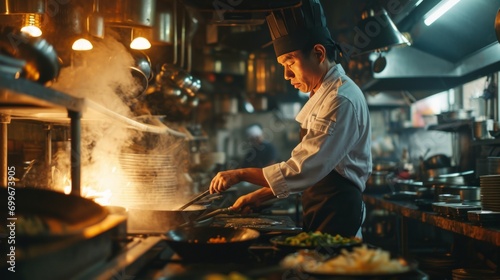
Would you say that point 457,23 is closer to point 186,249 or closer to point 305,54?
point 305,54

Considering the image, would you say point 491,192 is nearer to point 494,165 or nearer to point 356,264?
point 494,165

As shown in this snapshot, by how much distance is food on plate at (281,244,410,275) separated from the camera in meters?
1.89

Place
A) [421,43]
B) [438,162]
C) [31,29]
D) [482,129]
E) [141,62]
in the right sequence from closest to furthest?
[31,29], [141,62], [482,129], [438,162], [421,43]

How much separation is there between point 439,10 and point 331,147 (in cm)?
273

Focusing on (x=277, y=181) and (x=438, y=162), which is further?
(x=438, y=162)

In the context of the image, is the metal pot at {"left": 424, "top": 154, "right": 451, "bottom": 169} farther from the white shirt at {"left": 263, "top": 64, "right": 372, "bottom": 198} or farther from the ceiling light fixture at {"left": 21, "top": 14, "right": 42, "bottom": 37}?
the ceiling light fixture at {"left": 21, "top": 14, "right": 42, "bottom": 37}

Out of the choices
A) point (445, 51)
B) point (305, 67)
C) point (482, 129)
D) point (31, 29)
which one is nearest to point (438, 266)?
point (482, 129)

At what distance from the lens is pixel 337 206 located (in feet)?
10.6

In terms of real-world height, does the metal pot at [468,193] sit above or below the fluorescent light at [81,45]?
below

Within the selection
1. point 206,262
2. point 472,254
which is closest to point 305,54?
point 206,262

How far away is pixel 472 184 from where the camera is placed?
5605 mm

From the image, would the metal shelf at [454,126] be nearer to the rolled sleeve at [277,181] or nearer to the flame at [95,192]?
the rolled sleeve at [277,181]

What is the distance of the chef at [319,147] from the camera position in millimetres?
3076

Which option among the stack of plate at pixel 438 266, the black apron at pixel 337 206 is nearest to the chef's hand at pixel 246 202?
the black apron at pixel 337 206
